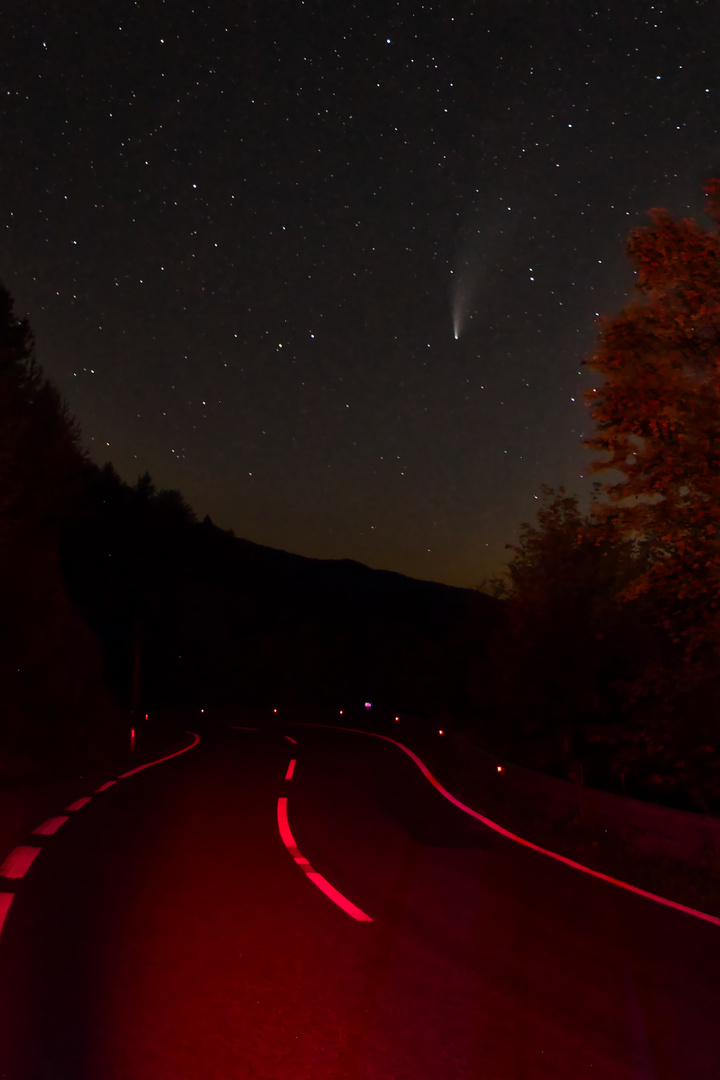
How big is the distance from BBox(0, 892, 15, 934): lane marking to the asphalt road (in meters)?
0.08

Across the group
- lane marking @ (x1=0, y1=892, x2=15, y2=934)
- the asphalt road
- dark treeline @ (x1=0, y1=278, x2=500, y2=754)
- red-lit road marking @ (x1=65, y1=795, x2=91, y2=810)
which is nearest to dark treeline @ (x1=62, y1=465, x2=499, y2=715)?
dark treeline @ (x1=0, y1=278, x2=500, y2=754)

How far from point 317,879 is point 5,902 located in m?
3.01

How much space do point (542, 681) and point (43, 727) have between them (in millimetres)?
17384

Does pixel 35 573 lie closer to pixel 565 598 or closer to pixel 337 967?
pixel 565 598

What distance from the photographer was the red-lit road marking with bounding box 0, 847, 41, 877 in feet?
29.7

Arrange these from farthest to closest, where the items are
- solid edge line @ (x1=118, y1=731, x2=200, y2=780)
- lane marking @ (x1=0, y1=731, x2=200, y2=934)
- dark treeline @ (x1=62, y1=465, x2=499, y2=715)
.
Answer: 1. dark treeline @ (x1=62, y1=465, x2=499, y2=715)
2. solid edge line @ (x1=118, y1=731, x2=200, y2=780)
3. lane marking @ (x1=0, y1=731, x2=200, y2=934)

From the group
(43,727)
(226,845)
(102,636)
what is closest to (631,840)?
(226,845)

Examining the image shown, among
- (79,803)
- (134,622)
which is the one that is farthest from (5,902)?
(134,622)

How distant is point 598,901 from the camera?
888 centimetres

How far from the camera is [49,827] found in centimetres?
1238

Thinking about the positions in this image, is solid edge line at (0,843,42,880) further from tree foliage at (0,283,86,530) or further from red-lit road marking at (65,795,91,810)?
tree foliage at (0,283,86,530)

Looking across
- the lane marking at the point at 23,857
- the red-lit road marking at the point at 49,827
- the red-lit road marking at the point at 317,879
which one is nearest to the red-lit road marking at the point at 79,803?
the lane marking at the point at 23,857

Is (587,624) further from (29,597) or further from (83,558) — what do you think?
(83,558)

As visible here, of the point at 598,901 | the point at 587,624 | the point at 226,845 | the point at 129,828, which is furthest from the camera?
the point at 587,624
